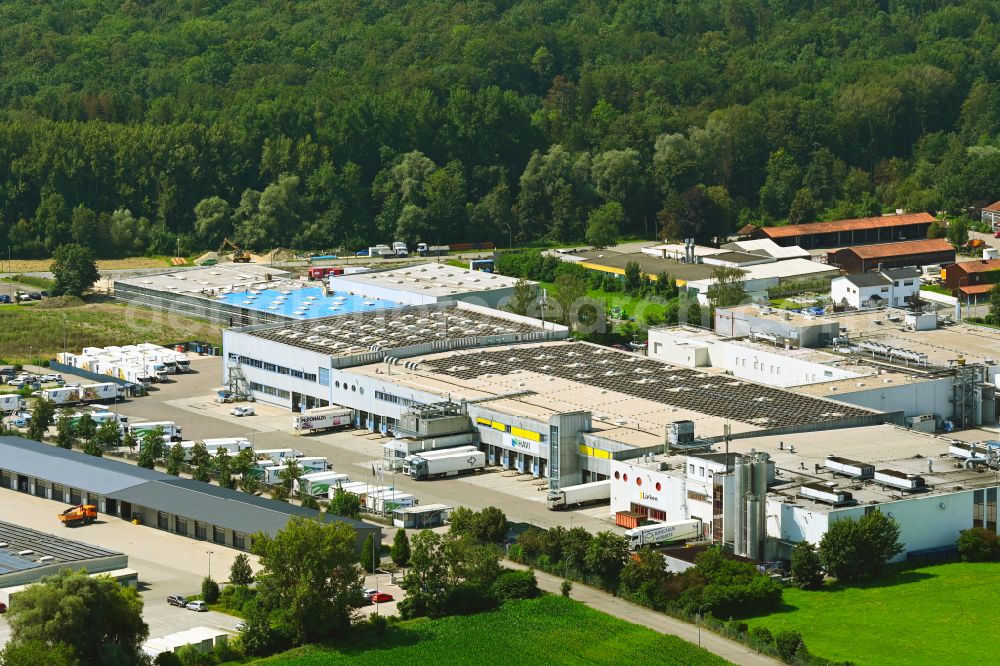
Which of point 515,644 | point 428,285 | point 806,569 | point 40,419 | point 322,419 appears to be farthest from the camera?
point 428,285

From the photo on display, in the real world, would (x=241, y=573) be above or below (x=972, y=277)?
below

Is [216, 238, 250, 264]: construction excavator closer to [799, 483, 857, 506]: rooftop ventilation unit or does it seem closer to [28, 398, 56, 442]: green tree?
[28, 398, 56, 442]: green tree

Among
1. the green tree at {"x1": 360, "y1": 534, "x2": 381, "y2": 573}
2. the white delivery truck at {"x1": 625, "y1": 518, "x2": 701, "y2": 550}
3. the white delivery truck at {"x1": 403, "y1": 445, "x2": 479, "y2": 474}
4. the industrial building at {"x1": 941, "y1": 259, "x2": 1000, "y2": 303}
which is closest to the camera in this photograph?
the green tree at {"x1": 360, "y1": 534, "x2": 381, "y2": 573}

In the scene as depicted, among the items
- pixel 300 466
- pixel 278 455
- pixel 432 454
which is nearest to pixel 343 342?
pixel 278 455

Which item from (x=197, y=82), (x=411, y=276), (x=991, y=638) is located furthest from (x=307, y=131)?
(x=991, y=638)

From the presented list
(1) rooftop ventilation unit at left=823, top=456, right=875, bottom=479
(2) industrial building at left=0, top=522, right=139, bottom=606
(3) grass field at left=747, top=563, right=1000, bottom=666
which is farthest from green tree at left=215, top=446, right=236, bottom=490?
(3) grass field at left=747, top=563, right=1000, bottom=666

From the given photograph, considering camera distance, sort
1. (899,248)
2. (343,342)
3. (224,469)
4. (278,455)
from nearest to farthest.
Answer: (224,469) < (278,455) < (343,342) < (899,248)

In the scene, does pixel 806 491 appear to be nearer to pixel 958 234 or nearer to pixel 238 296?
pixel 238 296

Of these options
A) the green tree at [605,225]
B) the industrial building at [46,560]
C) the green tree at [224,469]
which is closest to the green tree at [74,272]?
the green tree at [605,225]
